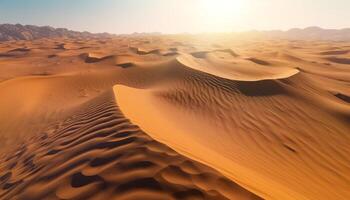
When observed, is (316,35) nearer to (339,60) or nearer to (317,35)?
(317,35)

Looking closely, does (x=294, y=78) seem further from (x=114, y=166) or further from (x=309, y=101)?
(x=114, y=166)

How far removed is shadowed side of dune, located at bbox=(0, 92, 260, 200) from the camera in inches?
125

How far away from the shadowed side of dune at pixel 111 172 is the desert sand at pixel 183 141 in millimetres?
16

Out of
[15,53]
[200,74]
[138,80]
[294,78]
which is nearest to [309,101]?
[294,78]

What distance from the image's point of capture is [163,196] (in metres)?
3.05

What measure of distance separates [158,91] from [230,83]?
2.70 metres

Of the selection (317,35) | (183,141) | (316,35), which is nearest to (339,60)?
(183,141)

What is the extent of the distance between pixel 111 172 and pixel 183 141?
1639mm

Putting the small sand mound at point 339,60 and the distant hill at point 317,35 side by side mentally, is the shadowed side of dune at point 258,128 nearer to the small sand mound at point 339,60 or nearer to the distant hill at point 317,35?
the small sand mound at point 339,60

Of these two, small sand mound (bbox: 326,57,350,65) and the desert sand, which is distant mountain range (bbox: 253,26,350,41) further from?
the desert sand

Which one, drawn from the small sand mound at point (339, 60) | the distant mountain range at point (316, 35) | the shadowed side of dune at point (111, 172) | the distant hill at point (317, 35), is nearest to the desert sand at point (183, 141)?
the shadowed side of dune at point (111, 172)

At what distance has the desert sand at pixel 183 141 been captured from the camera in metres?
3.44

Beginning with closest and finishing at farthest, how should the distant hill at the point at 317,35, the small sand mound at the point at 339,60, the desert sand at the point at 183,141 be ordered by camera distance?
the desert sand at the point at 183,141 < the small sand mound at the point at 339,60 < the distant hill at the point at 317,35

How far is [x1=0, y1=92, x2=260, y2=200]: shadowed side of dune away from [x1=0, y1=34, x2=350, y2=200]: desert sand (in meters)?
0.02
